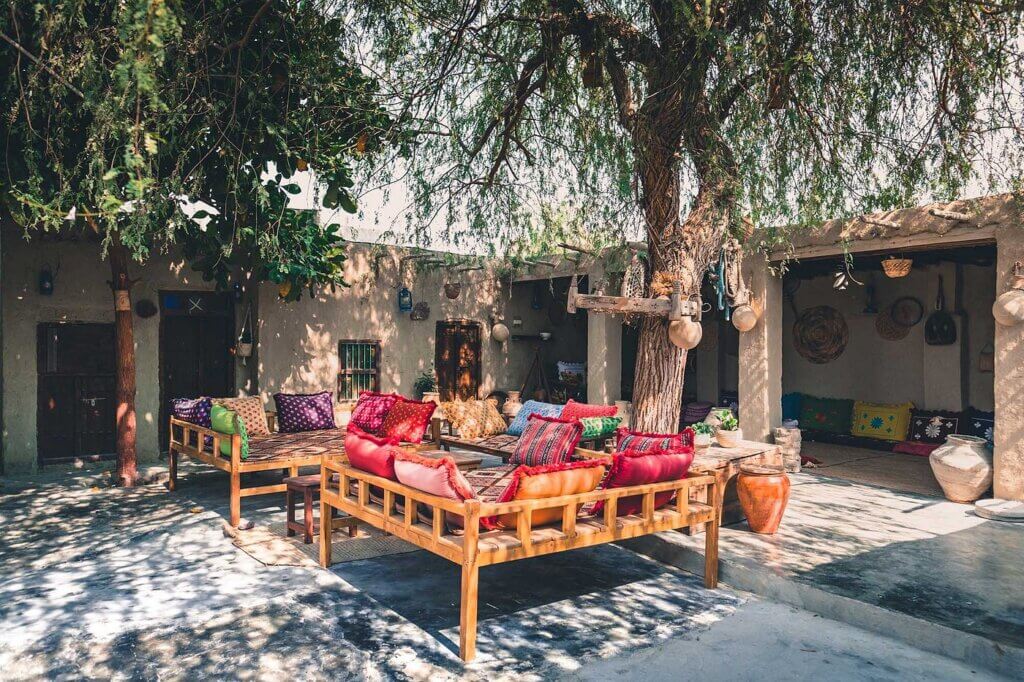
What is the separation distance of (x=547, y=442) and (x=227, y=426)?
2897 mm

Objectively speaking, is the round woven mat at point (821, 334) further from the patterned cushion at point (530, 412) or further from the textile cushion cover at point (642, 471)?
the textile cushion cover at point (642, 471)

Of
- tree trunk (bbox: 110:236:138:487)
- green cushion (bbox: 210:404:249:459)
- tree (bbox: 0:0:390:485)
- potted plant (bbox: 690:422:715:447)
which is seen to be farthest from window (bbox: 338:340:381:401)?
potted plant (bbox: 690:422:715:447)

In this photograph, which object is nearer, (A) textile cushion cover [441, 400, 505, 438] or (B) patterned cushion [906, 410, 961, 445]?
(A) textile cushion cover [441, 400, 505, 438]

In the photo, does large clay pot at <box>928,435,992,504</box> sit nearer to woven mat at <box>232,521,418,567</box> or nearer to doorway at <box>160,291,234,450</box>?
woven mat at <box>232,521,418,567</box>

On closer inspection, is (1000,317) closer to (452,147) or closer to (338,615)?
(452,147)

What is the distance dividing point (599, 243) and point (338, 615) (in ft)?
12.7

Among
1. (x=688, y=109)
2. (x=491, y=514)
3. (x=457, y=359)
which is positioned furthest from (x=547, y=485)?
(x=457, y=359)

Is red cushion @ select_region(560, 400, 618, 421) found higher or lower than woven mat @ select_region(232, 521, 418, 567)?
higher

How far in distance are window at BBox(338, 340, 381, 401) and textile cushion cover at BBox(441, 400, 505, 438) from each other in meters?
2.12

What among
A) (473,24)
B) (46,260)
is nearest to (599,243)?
(473,24)

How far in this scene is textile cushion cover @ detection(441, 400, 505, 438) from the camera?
8.45 meters

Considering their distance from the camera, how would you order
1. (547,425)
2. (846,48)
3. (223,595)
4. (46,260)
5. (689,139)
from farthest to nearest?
(46,260) → (547,425) → (689,139) → (846,48) → (223,595)

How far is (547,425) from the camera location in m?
6.36

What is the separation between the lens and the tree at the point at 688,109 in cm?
489
